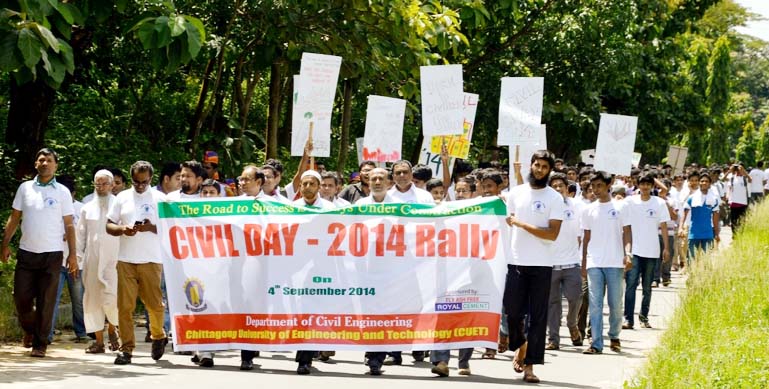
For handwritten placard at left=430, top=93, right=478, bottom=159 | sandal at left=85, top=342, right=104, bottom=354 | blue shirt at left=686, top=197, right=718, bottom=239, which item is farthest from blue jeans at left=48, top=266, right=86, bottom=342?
blue shirt at left=686, top=197, right=718, bottom=239

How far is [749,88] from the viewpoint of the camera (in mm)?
130000

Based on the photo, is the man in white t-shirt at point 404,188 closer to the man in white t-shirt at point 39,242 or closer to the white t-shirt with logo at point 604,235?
the white t-shirt with logo at point 604,235

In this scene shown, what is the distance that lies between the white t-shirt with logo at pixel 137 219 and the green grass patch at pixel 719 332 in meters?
4.42

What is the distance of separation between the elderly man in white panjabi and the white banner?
5.63 ft

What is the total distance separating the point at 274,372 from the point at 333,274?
953 mm

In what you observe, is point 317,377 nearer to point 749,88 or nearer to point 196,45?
point 196,45

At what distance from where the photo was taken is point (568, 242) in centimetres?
1394

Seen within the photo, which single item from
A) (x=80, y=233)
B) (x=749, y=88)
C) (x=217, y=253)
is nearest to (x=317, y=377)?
(x=217, y=253)

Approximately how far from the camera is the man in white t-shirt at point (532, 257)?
11055 mm

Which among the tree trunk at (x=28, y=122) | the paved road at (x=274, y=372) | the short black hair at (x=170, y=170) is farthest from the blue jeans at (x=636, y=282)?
the tree trunk at (x=28, y=122)

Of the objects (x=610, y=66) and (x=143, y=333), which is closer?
(x=143, y=333)

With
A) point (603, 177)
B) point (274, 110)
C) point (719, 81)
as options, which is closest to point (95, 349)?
point (603, 177)

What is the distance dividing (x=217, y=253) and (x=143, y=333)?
3.84 m

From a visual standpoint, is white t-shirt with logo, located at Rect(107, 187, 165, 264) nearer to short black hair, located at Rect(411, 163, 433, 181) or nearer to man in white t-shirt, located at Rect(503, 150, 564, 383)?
short black hair, located at Rect(411, 163, 433, 181)
